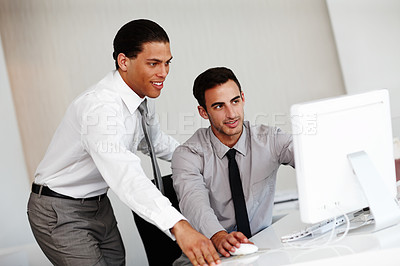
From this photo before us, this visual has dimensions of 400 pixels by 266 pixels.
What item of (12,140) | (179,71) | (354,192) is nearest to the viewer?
Answer: (354,192)

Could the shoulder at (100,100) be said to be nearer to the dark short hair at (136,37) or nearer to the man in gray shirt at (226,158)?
the dark short hair at (136,37)

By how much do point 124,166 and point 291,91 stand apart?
3.48 m

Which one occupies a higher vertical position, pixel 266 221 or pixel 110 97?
pixel 110 97

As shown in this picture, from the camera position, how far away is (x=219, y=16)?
5078 millimetres

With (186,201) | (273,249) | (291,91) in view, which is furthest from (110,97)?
(291,91)

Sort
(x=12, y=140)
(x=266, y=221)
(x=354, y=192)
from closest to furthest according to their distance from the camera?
(x=354, y=192), (x=266, y=221), (x=12, y=140)

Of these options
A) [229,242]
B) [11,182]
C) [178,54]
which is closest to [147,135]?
[229,242]

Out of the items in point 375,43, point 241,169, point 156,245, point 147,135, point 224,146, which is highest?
point 375,43

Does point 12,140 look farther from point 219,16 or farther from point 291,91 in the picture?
point 291,91

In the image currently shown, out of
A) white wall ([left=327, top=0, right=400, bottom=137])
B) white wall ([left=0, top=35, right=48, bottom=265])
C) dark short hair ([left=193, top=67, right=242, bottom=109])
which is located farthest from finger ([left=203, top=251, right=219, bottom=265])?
white wall ([left=327, top=0, right=400, bottom=137])

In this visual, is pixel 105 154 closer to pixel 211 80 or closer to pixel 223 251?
pixel 223 251

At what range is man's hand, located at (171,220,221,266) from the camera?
161 centimetres

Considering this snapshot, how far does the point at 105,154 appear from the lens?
1814 mm

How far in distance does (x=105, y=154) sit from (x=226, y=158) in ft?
2.54
